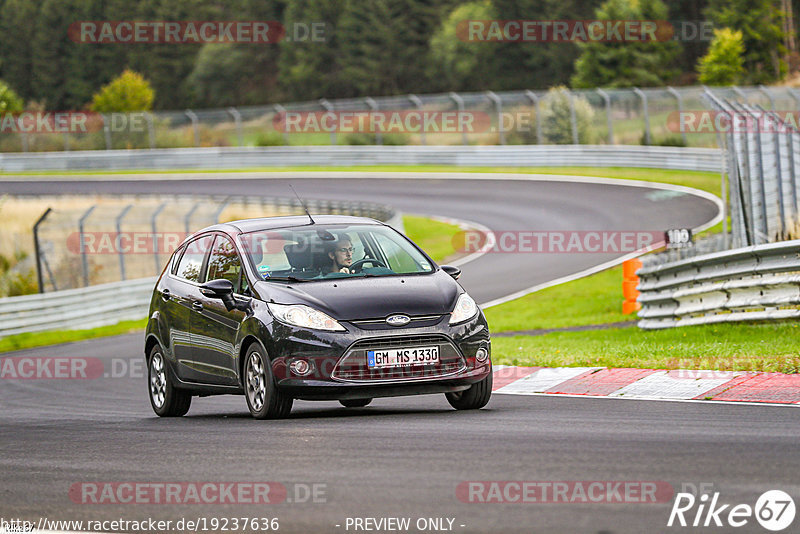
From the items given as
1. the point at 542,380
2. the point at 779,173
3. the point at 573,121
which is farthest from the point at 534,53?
the point at 542,380

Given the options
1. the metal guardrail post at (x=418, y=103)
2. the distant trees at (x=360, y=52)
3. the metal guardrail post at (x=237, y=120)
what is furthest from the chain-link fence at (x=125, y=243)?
the distant trees at (x=360, y=52)

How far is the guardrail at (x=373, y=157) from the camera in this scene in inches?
1773

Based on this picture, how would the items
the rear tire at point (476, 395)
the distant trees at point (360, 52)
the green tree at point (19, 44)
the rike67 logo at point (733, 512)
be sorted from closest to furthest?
the rike67 logo at point (733, 512)
the rear tire at point (476, 395)
the distant trees at point (360, 52)
the green tree at point (19, 44)

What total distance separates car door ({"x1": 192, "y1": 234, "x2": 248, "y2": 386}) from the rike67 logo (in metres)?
4.94

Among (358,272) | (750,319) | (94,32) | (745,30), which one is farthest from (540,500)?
(94,32)

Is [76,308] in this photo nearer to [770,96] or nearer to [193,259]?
[193,259]

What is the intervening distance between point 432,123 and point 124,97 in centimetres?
2700

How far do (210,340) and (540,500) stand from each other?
199 inches

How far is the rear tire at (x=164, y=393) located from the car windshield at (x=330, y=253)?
164cm

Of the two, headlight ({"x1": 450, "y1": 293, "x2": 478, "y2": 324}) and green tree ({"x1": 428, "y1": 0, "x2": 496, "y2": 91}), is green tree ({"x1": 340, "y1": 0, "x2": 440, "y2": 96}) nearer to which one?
green tree ({"x1": 428, "y1": 0, "x2": 496, "y2": 91})

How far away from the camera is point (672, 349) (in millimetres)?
12641

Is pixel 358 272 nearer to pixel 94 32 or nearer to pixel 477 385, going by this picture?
pixel 477 385

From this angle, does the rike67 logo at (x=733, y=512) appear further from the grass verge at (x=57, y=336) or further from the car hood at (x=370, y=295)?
the grass verge at (x=57, y=336)

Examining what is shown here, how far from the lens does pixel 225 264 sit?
1047 cm
